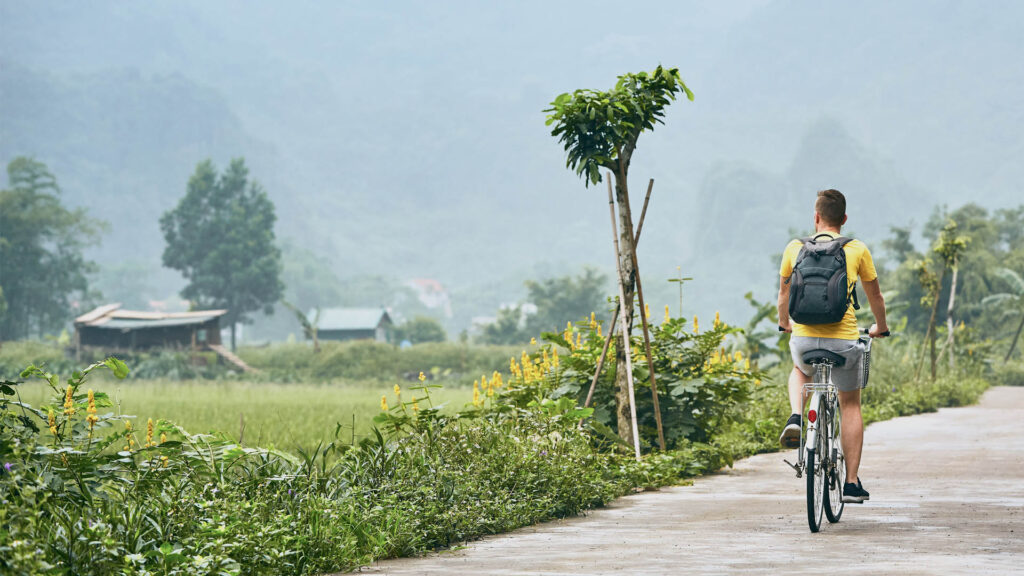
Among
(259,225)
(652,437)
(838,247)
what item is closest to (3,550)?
(838,247)

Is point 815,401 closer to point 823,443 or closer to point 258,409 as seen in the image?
point 823,443

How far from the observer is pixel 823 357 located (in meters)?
6.62

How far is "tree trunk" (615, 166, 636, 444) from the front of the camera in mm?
10125

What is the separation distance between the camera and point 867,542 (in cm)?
612

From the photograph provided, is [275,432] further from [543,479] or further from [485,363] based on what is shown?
[485,363]

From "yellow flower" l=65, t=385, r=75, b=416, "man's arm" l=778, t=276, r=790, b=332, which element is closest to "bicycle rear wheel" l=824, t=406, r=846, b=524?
"man's arm" l=778, t=276, r=790, b=332

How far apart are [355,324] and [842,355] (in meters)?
96.2

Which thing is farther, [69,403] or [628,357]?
[628,357]

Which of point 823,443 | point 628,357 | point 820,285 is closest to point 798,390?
point 823,443

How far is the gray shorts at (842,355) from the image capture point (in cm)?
663

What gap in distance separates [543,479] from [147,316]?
56108 millimetres

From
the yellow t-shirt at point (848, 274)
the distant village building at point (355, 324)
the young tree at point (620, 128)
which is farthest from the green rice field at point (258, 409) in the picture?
the distant village building at point (355, 324)

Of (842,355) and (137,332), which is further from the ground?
(137,332)

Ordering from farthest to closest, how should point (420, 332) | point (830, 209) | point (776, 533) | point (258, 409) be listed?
point (420, 332) → point (258, 409) → point (830, 209) → point (776, 533)
